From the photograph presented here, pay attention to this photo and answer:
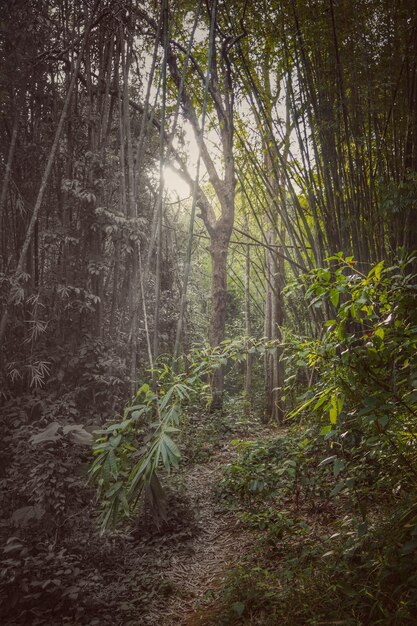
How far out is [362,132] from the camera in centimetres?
220

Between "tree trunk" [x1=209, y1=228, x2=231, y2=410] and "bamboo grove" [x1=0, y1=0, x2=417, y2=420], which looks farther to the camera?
"tree trunk" [x1=209, y1=228, x2=231, y2=410]

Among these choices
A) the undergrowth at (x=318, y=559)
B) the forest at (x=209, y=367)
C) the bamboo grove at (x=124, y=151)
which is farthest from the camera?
the bamboo grove at (x=124, y=151)

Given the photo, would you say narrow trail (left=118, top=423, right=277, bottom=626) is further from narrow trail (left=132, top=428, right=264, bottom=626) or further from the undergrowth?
the undergrowth

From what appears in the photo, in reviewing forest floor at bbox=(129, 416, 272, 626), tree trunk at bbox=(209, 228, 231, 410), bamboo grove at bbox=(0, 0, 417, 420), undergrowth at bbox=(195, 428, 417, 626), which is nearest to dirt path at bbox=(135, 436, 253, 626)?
forest floor at bbox=(129, 416, 272, 626)

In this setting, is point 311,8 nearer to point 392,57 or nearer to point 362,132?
point 392,57

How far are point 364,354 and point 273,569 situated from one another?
110 cm

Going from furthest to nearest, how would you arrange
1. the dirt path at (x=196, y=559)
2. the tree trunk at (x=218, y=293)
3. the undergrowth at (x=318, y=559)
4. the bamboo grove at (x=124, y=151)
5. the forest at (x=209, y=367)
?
the tree trunk at (x=218, y=293) < the bamboo grove at (x=124, y=151) < the dirt path at (x=196, y=559) < the forest at (x=209, y=367) < the undergrowth at (x=318, y=559)

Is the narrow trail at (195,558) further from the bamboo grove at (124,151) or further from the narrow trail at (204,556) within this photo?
the bamboo grove at (124,151)

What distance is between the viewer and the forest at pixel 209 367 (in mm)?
1317

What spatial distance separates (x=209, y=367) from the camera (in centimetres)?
160

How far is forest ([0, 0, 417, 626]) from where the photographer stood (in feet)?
4.32

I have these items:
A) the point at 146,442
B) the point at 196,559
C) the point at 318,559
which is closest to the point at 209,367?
the point at 146,442

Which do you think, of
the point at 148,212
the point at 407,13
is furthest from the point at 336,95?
the point at 148,212

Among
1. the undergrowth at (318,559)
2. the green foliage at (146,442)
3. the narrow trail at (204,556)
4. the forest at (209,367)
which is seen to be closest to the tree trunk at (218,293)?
the forest at (209,367)
